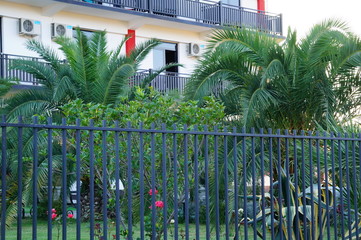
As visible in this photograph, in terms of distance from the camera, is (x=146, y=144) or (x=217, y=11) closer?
(x=146, y=144)

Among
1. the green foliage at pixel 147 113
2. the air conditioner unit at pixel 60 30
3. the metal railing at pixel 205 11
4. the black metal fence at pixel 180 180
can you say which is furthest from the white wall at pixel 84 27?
the green foliage at pixel 147 113

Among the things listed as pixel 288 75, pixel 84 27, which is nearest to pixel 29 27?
pixel 84 27

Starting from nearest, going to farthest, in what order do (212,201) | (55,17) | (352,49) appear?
(212,201), (352,49), (55,17)

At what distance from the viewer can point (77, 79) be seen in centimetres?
1482

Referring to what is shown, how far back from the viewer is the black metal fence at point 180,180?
4.92m

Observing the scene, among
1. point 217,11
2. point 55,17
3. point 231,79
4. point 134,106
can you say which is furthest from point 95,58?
point 217,11

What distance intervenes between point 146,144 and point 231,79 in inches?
267

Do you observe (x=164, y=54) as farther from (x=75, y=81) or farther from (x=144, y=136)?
(x=144, y=136)

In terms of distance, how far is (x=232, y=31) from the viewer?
1427 centimetres

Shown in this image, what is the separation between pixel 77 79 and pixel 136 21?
961 centimetres

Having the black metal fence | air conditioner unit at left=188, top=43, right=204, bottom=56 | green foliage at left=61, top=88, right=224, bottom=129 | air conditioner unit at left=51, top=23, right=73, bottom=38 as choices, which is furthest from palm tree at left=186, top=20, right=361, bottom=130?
air conditioner unit at left=188, top=43, right=204, bottom=56

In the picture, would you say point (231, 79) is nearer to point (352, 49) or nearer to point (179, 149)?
point (352, 49)

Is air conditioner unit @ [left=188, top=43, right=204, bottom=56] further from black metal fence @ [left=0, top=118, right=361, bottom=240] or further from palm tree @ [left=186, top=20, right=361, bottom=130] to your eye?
palm tree @ [left=186, top=20, right=361, bottom=130]

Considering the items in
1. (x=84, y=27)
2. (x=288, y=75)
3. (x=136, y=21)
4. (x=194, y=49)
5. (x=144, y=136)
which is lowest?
(x=144, y=136)
